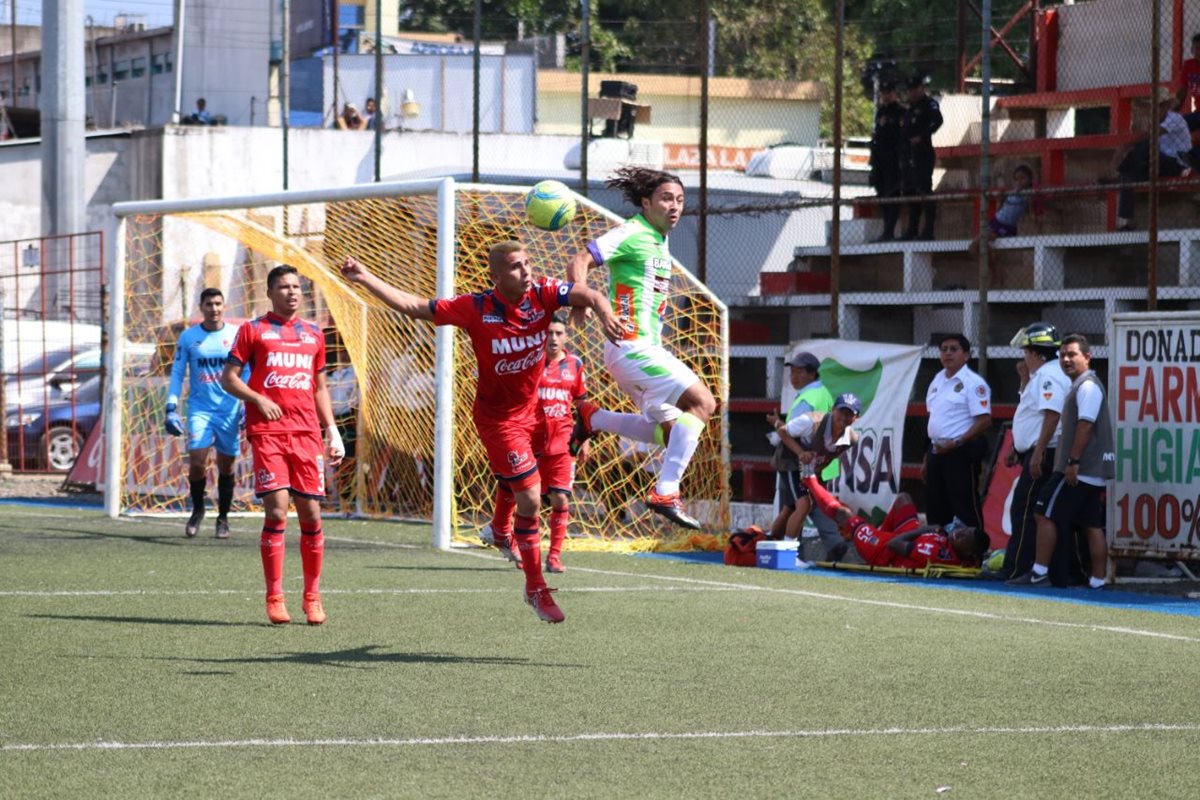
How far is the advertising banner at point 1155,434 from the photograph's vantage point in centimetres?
1426

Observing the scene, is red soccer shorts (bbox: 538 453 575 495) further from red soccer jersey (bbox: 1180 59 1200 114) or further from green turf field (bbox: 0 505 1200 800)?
red soccer jersey (bbox: 1180 59 1200 114)

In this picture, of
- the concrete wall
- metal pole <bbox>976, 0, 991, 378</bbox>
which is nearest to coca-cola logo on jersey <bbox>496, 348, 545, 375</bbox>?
metal pole <bbox>976, 0, 991, 378</bbox>

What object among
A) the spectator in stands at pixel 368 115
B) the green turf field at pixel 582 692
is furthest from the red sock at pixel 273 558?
the spectator in stands at pixel 368 115

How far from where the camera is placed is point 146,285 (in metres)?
20.5

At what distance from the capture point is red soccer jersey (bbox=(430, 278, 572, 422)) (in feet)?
31.2

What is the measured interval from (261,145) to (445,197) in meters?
22.3

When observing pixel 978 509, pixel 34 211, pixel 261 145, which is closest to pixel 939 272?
pixel 978 509

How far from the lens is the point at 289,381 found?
10828 mm

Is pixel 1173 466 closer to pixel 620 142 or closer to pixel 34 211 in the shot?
pixel 620 142

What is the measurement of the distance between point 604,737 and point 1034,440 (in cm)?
870

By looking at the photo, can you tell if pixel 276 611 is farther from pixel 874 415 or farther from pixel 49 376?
pixel 49 376

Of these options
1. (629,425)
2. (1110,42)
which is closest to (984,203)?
(1110,42)

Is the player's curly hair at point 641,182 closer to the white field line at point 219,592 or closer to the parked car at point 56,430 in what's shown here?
the white field line at point 219,592

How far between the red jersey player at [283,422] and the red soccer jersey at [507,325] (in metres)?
1.50
